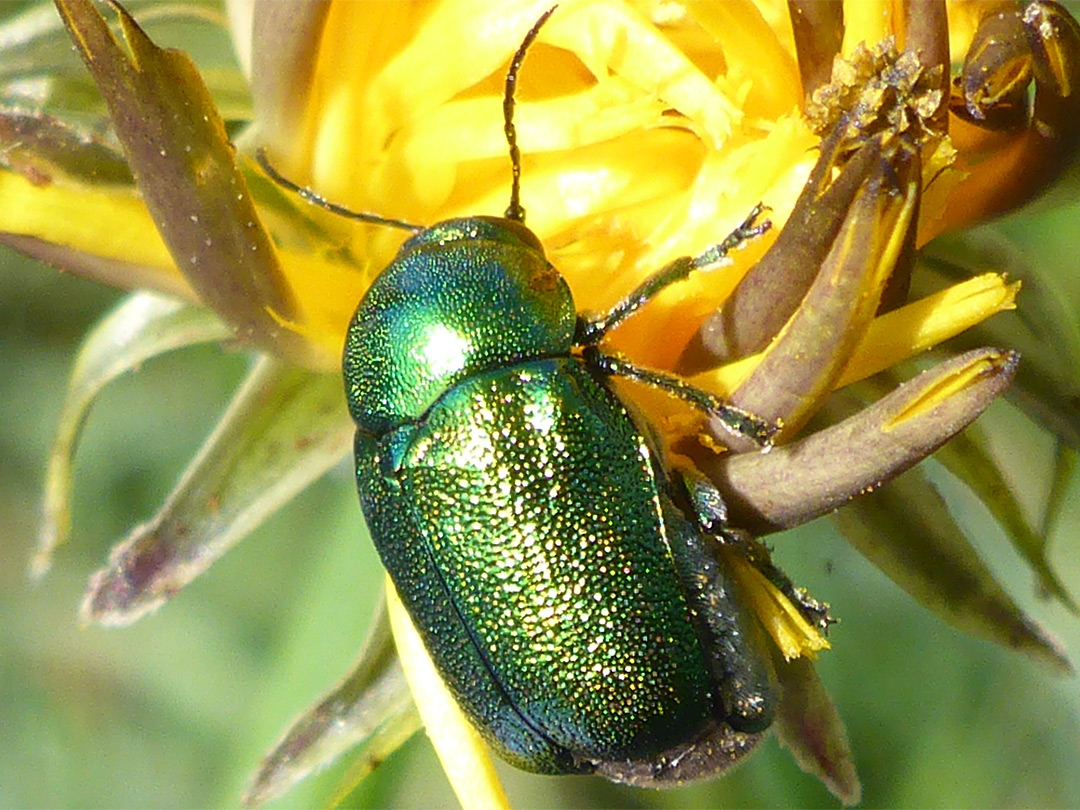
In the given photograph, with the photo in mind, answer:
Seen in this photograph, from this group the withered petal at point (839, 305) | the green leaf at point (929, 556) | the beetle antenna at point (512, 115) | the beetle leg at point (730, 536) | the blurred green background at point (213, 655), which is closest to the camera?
the withered petal at point (839, 305)

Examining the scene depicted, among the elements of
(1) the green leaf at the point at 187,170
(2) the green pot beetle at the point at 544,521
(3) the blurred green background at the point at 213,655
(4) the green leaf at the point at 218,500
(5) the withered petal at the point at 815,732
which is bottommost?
(3) the blurred green background at the point at 213,655

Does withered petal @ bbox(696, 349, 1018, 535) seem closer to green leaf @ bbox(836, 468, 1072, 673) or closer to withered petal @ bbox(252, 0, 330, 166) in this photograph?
green leaf @ bbox(836, 468, 1072, 673)

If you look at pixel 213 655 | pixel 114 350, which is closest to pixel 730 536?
pixel 114 350

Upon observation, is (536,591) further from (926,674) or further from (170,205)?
(926,674)

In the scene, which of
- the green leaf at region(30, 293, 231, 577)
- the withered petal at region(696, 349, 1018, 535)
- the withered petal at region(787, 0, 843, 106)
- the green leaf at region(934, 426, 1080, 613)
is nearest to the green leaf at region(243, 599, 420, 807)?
the green leaf at region(30, 293, 231, 577)

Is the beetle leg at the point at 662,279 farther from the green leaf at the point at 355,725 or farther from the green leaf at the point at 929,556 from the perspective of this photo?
the green leaf at the point at 355,725

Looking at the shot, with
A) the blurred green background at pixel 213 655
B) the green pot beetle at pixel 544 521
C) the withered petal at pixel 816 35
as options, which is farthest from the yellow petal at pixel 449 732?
the withered petal at pixel 816 35

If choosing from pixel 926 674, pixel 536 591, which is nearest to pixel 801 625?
pixel 536 591
